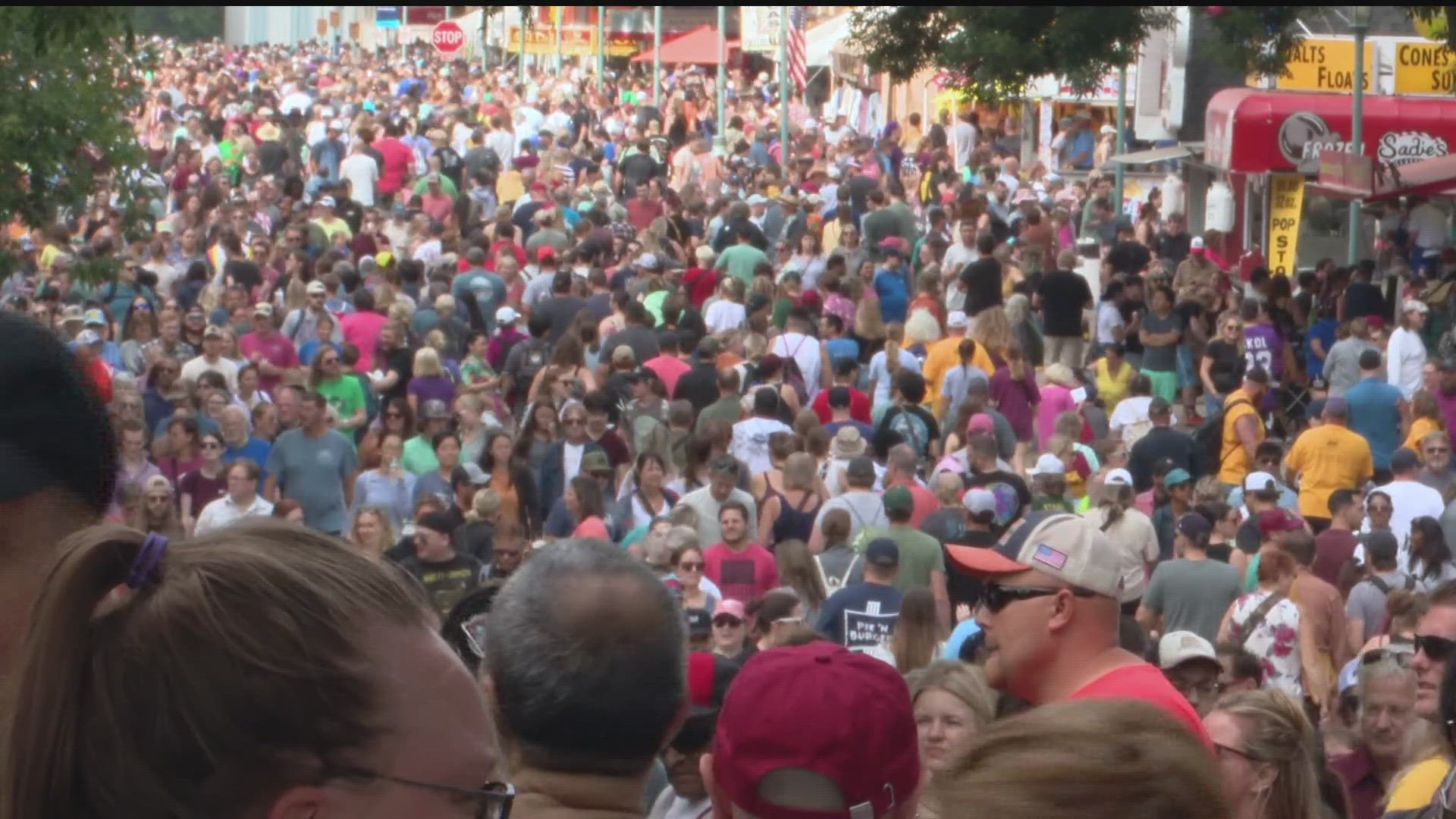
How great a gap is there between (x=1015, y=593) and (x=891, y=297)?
15.4m

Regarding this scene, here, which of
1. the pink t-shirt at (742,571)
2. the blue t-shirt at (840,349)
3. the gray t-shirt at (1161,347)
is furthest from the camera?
the gray t-shirt at (1161,347)

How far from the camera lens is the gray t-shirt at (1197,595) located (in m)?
9.98

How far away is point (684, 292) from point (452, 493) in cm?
732

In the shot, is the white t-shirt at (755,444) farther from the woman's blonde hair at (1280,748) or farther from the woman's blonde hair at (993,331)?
the woman's blonde hair at (1280,748)

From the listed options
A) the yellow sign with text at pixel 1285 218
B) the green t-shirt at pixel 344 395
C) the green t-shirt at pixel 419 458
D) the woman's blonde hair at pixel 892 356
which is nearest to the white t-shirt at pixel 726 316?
the woman's blonde hair at pixel 892 356

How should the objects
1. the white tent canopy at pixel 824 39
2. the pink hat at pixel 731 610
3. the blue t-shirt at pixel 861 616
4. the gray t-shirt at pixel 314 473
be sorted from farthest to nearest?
the white tent canopy at pixel 824 39 < the gray t-shirt at pixel 314 473 < the blue t-shirt at pixel 861 616 < the pink hat at pixel 731 610

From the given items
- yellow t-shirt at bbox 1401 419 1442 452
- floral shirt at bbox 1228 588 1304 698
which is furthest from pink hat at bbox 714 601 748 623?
yellow t-shirt at bbox 1401 419 1442 452

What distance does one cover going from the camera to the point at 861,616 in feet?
30.6

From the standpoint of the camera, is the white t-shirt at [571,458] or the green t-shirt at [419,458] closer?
the white t-shirt at [571,458]

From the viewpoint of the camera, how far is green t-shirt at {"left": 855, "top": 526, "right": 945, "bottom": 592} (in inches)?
406

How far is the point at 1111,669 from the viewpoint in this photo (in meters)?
3.91

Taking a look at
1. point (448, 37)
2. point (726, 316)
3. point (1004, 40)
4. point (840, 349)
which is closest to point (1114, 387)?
point (840, 349)

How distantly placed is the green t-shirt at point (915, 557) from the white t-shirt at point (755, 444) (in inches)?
102

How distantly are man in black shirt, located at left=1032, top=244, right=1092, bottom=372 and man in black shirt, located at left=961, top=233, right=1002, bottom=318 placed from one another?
426 mm
